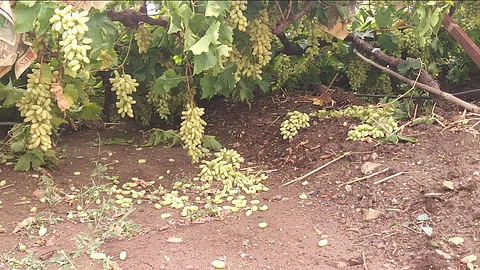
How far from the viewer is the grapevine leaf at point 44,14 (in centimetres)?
206

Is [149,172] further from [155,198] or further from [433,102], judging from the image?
[433,102]

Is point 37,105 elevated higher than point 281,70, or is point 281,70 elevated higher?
point 37,105

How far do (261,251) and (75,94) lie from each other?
141cm

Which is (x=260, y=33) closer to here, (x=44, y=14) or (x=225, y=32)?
(x=225, y=32)

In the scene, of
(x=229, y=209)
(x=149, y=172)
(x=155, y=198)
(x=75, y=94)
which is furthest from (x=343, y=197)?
(x=75, y=94)

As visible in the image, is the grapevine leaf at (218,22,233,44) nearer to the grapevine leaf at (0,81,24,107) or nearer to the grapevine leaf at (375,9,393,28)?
the grapevine leaf at (375,9,393,28)

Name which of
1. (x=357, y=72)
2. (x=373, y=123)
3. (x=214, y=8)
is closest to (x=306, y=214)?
(x=373, y=123)

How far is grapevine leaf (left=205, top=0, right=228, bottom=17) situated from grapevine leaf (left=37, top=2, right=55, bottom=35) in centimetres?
63

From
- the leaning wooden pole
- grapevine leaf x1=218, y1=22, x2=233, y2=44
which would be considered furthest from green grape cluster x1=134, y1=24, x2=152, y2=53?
the leaning wooden pole

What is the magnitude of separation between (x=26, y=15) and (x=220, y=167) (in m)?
1.53

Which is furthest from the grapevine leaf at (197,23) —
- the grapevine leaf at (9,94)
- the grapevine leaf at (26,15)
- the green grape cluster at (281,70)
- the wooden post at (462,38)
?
the green grape cluster at (281,70)

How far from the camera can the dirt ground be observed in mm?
2312

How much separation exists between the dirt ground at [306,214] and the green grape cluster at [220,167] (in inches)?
4.3

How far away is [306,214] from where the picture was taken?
2.76m
